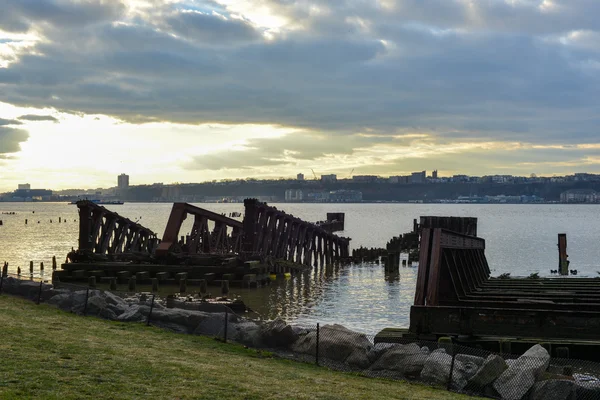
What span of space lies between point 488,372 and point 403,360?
2.08 meters

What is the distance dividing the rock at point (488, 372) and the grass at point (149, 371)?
0.96 metres

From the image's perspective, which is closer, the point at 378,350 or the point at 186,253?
the point at 378,350

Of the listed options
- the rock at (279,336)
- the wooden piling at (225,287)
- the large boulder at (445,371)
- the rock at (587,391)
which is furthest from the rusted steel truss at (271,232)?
the rock at (587,391)

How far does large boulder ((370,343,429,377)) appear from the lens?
52.7ft

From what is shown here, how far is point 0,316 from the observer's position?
19.6 meters

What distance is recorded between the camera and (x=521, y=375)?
47.9ft

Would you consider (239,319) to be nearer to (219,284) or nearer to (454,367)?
(454,367)

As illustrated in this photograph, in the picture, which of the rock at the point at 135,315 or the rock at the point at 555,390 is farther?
the rock at the point at 135,315

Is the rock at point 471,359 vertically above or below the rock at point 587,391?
above

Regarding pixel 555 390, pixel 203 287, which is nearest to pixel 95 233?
pixel 203 287

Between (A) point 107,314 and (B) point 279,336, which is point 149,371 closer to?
(B) point 279,336

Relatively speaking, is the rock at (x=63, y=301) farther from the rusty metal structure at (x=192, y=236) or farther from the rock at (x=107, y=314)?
the rusty metal structure at (x=192, y=236)

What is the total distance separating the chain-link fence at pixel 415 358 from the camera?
574 inches

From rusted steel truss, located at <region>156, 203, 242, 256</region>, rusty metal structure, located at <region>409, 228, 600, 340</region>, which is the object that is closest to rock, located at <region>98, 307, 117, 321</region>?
A: rusty metal structure, located at <region>409, 228, 600, 340</region>
